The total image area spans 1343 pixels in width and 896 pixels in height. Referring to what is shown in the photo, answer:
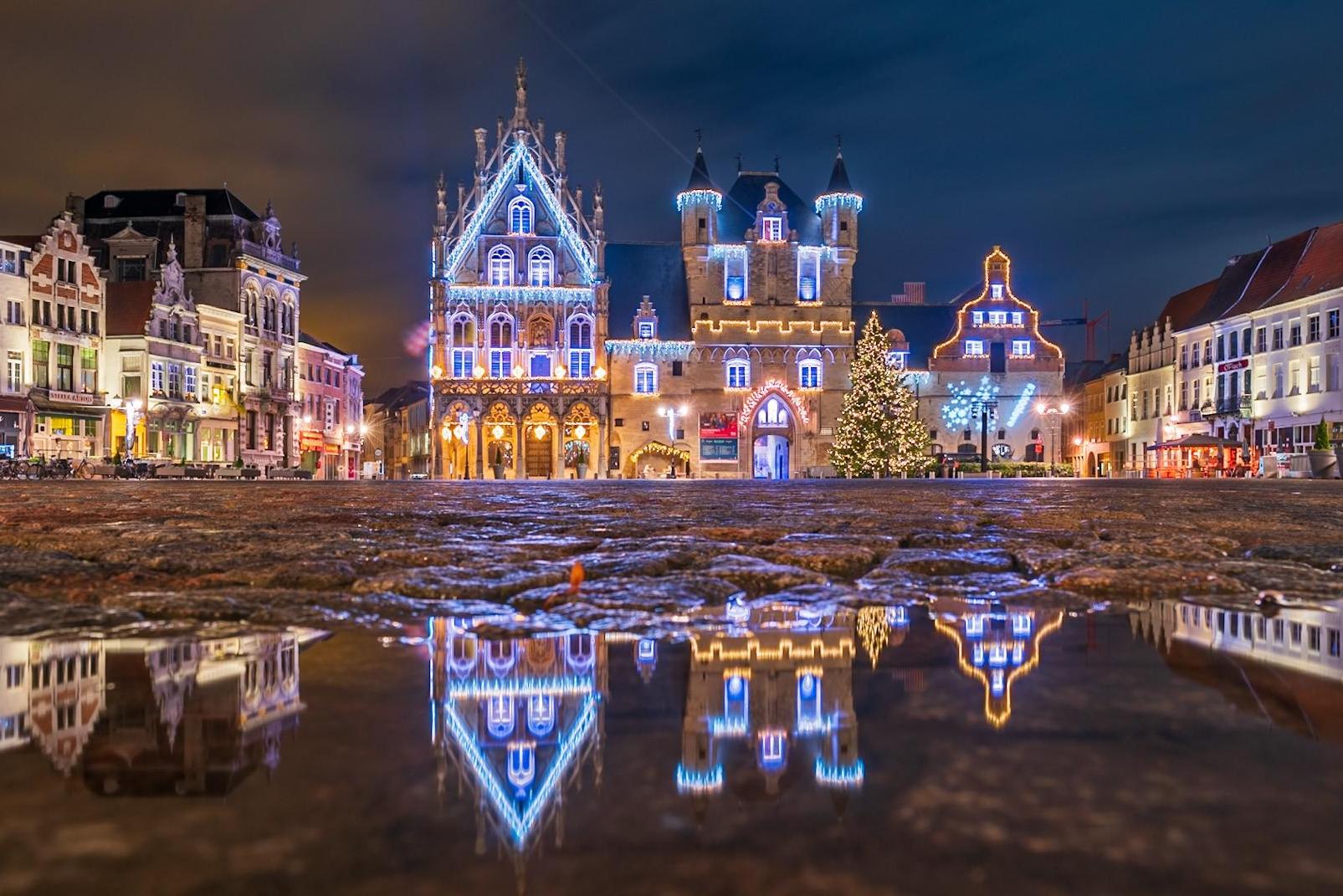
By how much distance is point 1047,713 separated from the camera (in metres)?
1.63

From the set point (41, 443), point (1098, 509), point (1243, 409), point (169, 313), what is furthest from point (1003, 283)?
point (1098, 509)

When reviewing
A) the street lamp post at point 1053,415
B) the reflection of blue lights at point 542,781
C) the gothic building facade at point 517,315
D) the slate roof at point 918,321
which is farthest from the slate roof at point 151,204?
the reflection of blue lights at point 542,781

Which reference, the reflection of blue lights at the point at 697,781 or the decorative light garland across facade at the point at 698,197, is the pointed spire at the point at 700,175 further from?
the reflection of blue lights at the point at 697,781

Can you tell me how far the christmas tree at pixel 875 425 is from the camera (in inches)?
2025

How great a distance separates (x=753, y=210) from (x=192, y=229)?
3015cm

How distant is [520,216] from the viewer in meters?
57.4

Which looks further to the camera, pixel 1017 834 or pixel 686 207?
pixel 686 207

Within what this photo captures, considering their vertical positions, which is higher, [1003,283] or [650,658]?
[1003,283]

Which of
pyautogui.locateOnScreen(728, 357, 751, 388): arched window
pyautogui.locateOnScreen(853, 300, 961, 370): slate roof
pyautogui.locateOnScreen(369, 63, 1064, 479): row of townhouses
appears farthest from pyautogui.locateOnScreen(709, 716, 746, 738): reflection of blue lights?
pyautogui.locateOnScreen(853, 300, 961, 370): slate roof

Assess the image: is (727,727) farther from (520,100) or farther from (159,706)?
(520,100)

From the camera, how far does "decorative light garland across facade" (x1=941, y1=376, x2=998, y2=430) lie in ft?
203

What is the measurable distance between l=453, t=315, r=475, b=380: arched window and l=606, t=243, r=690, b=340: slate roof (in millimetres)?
7475

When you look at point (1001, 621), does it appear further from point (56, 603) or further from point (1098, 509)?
point (1098, 509)

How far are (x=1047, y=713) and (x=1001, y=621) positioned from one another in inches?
44.7
